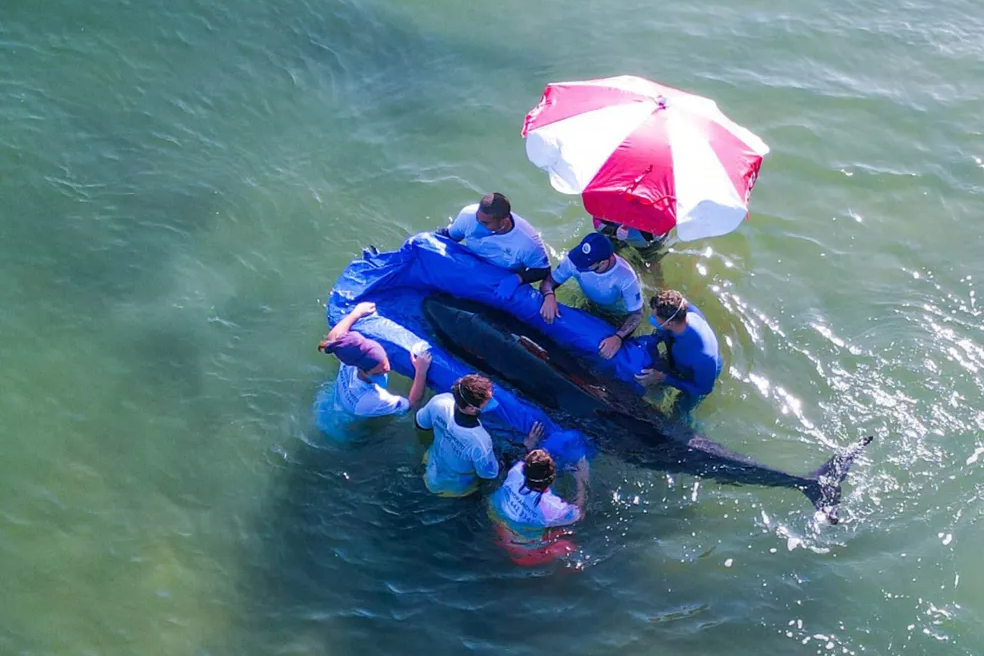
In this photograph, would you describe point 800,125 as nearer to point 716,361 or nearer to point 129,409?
point 716,361

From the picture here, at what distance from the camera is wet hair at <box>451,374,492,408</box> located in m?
7.58

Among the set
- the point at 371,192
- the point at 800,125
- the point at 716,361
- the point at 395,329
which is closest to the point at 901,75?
the point at 800,125

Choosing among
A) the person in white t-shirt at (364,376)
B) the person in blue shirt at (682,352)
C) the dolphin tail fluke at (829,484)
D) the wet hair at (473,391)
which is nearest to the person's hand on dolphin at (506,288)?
the person in white t-shirt at (364,376)

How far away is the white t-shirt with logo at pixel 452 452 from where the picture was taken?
312 inches

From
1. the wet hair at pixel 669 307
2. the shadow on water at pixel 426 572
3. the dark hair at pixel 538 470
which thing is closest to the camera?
the dark hair at pixel 538 470

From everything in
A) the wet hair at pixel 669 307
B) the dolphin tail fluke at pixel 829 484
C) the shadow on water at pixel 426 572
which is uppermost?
the wet hair at pixel 669 307

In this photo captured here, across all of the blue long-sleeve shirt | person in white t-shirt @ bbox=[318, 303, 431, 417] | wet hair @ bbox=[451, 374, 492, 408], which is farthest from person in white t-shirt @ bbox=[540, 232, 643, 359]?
wet hair @ bbox=[451, 374, 492, 408]

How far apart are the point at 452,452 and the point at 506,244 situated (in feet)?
7.98

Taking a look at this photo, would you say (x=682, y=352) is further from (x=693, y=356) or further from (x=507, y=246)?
(x=507, y=246)

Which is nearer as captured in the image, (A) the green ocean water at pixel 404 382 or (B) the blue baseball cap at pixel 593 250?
(A) the green ocean water at pixel 404 382

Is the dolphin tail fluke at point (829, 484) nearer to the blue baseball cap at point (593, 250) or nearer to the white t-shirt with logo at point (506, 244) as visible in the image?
the blue baseball cap at point (593, 250)

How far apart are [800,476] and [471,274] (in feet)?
12.7

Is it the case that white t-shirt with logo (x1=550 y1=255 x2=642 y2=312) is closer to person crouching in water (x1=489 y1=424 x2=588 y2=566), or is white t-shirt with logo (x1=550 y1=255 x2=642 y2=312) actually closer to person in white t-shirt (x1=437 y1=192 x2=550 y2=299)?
person in white t-shirt (x1=437 y1=192 x2=550 y2=299)

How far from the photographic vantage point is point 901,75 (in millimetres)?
13219
